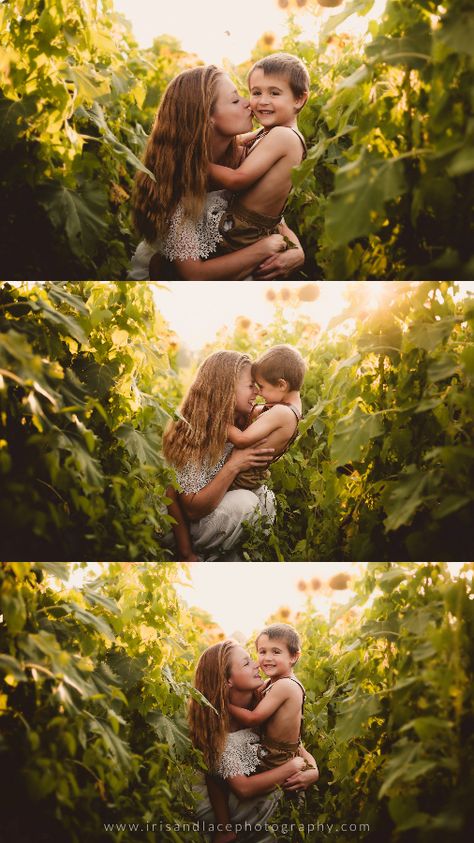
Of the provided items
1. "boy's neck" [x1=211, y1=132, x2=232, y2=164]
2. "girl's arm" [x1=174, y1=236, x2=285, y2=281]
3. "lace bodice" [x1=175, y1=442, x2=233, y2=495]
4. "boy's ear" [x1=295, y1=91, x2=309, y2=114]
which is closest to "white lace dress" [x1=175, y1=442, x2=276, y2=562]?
"lace bodice" [x1=175, y1=442, x2=233, y2=495]

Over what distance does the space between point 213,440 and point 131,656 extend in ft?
1.63

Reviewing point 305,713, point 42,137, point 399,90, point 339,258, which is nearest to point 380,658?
point 305,713

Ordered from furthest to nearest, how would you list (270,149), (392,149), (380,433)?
(270,149), (380,433), (392,149)

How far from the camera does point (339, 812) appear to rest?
6.88ft

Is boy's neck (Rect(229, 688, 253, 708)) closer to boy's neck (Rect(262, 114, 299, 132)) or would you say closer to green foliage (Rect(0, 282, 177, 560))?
green foliage (Rect(0, 282, 177, 560))

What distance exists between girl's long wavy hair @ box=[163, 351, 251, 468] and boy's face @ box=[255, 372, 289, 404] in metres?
0.05

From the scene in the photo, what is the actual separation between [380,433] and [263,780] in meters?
0.82

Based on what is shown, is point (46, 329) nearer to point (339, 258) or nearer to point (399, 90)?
point (339, 258)

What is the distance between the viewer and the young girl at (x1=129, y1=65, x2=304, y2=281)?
2.09m

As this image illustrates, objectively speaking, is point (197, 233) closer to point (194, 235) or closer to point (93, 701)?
point (194, 235)

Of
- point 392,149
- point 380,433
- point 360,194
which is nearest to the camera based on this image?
point 360,194

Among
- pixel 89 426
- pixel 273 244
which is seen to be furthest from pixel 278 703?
pixel 273 244

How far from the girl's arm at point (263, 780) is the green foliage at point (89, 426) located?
532 mm

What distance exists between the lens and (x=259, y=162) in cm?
209
